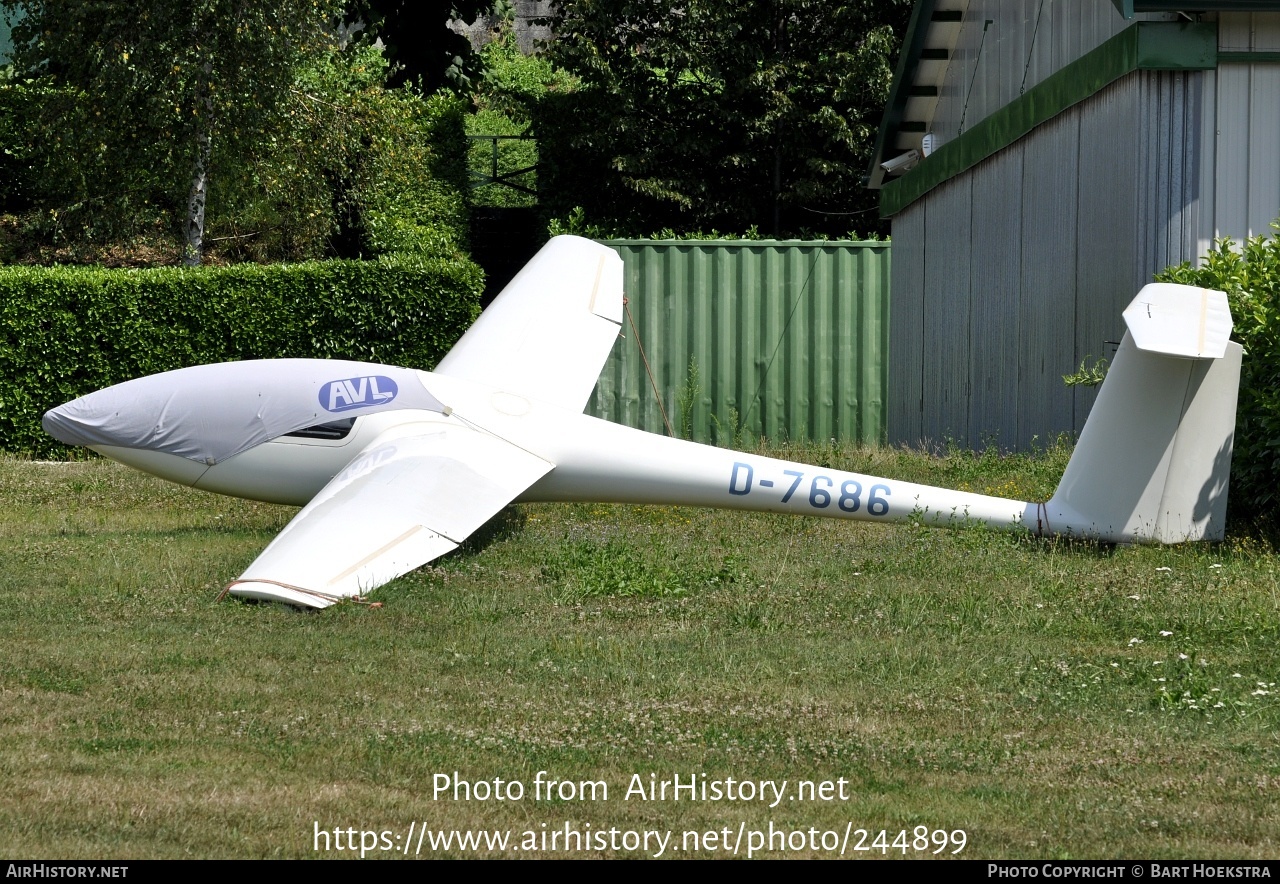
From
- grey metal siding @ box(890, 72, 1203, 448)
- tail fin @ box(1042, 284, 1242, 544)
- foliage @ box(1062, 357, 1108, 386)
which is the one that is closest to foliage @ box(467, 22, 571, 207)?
grey metal siding @ box(890, 72, 1203, 448)

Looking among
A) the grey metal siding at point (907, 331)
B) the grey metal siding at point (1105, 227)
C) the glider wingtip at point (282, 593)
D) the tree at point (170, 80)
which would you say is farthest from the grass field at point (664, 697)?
the tree at point (170, 80)

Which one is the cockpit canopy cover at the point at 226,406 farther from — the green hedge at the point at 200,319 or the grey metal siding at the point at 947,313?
the grey metal siding at the point at 947,313

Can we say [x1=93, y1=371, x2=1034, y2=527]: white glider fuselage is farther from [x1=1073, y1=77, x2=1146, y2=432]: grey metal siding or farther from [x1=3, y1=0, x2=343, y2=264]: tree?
[x1=3, y1=0, x2=343, y2=264]: tree

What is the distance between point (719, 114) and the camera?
2848 centimetres

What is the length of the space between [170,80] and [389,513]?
13.4m

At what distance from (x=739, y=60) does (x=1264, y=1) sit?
18594mm

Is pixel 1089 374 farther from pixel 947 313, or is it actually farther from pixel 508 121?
pixel 508 121

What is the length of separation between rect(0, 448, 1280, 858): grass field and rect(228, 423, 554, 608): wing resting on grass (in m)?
0.19

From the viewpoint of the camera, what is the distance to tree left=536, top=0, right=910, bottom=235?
1107 inches

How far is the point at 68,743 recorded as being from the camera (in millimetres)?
5676

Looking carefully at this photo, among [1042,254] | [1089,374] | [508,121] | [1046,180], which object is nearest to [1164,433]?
[1089,374]

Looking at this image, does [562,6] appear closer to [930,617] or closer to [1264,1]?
[1264,1]

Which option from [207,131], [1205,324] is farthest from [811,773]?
[207,131]

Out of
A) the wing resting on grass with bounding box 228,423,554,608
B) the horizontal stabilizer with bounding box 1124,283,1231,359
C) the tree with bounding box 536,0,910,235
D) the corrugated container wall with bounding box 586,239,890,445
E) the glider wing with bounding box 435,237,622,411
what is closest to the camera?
the wing resting on grass with bounding box 228,423,554,608
